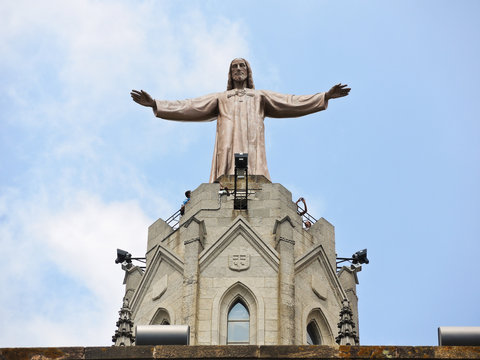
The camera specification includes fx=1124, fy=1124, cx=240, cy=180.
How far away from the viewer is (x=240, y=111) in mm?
38219

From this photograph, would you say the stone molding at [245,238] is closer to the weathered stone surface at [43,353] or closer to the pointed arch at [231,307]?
the pointed arch at [231,307]

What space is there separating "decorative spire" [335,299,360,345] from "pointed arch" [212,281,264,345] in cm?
232

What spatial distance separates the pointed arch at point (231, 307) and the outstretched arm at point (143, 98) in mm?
8497

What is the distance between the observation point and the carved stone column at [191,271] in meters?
31.9

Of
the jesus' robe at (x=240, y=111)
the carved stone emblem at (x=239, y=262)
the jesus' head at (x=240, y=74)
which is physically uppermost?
the jesus' head at (x=240, y=74)

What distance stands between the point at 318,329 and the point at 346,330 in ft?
9.83

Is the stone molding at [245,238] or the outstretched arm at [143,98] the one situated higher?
the outstretched arm at [143,98]

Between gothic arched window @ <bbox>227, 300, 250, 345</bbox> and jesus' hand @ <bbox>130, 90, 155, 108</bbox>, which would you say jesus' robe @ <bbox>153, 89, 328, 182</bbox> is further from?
gothic arched window @ <bbox>227, 300, 250, 345</bbox>

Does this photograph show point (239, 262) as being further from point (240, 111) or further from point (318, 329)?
point (240, 111)

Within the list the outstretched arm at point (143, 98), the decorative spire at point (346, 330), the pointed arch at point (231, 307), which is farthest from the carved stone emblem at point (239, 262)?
the outstretched arm at point (143, 98)

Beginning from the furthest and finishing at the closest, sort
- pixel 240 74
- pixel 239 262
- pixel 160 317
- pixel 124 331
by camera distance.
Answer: pixel 240 74, pixel 160 317, pixel 239 262, pixel 124 331

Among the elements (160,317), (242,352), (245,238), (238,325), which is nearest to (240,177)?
(245,238)

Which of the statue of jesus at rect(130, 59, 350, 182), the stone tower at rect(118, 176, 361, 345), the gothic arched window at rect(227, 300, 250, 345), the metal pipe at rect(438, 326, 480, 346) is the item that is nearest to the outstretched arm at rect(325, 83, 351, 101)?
the statue of jesus at rect(130, 59, 350, 182)

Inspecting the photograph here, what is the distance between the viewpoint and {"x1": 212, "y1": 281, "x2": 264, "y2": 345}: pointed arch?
31.7 metres
